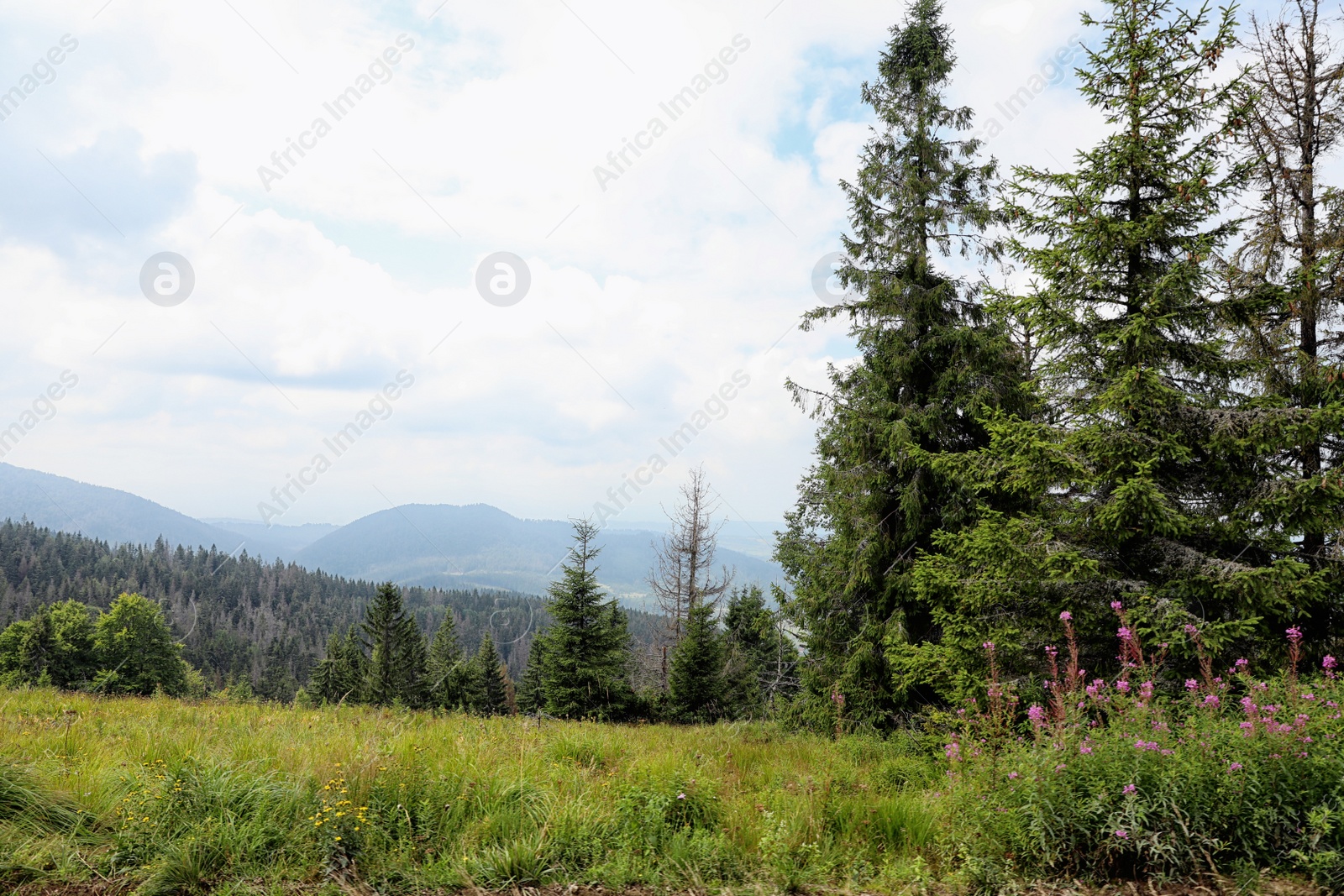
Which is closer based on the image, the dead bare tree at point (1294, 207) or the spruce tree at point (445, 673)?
the dead bare tree at point (1294, 207)

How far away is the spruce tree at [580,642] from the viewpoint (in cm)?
2494

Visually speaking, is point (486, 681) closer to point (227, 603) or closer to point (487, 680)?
point (487, 680)

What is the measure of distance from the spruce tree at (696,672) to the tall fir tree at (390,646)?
2665cm

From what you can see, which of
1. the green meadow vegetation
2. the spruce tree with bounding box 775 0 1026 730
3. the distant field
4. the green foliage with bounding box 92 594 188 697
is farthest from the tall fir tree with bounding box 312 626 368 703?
the green meadow vegetation

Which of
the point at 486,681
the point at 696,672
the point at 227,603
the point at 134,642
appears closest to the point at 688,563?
the point at 696,672

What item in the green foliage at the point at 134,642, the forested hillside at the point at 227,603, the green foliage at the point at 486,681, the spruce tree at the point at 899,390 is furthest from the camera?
the forested hillside at the point at 227,603

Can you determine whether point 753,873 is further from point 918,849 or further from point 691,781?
point 918,849

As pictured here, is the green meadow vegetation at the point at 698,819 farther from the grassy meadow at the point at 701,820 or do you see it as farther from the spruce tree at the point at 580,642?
the spruce tree at the point at 580,642

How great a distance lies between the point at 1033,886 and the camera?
344 centimetres

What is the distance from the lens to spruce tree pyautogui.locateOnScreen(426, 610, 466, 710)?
44500 millimetres

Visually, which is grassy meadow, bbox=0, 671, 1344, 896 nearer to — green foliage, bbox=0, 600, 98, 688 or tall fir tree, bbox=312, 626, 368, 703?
green foliage, bbox=0, 600, 98, 688

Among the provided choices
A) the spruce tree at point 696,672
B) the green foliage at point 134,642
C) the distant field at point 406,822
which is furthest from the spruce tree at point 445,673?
the distant field at point 406,822

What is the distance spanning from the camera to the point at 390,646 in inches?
1843

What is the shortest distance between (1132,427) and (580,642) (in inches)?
878
